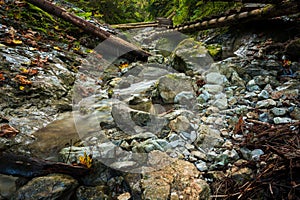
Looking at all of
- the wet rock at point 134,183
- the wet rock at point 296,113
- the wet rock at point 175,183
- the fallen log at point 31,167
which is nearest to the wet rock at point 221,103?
the wet rock at point 296,113

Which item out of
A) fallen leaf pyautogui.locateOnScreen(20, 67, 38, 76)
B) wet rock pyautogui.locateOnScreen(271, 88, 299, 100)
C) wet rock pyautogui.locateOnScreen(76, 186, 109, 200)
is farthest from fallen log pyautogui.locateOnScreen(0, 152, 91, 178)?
wet rock pyautogui.locateOnScreen(271, 88, 299, 100)

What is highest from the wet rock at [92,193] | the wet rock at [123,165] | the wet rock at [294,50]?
the wet rock at [294,50]

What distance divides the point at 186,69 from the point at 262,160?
281 cm

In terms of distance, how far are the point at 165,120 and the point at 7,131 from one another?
7.17 ft

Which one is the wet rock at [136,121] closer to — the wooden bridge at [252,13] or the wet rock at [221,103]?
the wet rock at [221,103]

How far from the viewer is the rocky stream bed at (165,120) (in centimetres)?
218

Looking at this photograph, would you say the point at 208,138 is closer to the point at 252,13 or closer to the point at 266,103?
the point at 266,103

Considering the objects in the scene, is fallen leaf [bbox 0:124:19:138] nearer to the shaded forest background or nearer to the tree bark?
the tree bark

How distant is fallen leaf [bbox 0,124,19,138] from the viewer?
3.00m

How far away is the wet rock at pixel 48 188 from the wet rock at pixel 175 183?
0.74 meters

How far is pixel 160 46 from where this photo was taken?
7914mm

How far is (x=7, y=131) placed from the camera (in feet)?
10.0

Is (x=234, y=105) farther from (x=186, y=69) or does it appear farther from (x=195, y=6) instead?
(x=195, y=6)

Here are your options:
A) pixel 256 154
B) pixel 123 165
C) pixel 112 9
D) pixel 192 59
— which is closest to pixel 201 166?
pixel 256 154
